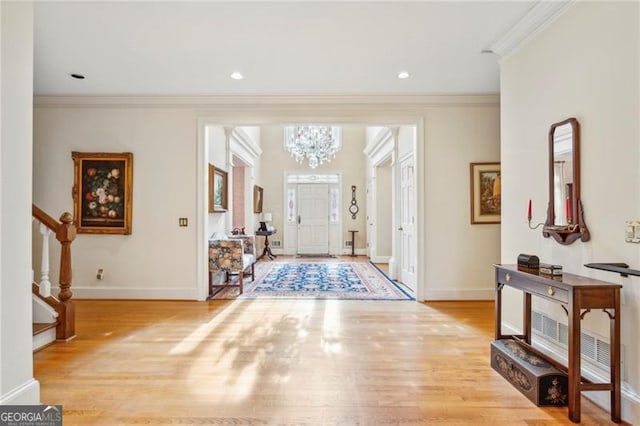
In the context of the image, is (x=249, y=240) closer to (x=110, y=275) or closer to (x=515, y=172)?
(x=110, y=275)

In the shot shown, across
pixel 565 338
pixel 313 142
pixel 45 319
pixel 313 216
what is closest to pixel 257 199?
pixel 313 216

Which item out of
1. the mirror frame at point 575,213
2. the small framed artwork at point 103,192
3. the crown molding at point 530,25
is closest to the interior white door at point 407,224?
the crown molding at point 530,25

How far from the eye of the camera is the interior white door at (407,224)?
208 inches

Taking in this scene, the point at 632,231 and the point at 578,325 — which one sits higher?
the point at 632,231

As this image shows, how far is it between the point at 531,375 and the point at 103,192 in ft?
16.5

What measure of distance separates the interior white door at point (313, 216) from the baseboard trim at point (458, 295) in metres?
5.54

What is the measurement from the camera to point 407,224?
5.61 metres

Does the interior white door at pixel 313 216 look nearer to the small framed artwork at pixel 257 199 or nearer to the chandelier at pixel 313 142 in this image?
the small framed artwork at pixel 257 199

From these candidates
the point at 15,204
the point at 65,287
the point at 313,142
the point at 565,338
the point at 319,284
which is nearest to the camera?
the point at 15,204

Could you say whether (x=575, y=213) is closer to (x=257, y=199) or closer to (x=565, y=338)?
(x=565, y=338)

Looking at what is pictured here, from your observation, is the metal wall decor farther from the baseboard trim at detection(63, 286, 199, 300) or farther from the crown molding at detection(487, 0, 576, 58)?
the crown molding at detection(487, 0, 576, 58)

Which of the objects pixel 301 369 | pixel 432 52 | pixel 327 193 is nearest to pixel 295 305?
pixel 301 369

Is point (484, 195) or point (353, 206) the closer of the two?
point (484, 195)

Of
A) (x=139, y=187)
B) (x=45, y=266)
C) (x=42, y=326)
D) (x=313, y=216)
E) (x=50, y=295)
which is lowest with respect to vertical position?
(x=42, y=326)
